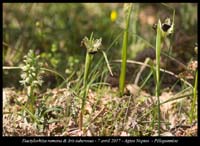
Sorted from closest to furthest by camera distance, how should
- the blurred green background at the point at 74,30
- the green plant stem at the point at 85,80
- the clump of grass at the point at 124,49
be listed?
the green plant stem at the point at 85,80 < the clump of grass at the point at 124,49 < the blurred green background at the point at 74,30

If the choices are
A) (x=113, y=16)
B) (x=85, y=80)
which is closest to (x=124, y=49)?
(x=85, y=80)

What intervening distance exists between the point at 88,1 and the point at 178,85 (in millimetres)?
1528

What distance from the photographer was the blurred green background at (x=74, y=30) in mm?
3725

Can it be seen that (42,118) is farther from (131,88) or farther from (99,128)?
(131,88)

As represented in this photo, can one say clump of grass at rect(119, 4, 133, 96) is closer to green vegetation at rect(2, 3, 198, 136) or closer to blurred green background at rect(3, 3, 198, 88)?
green vegetation at rect(2, 3, 198, 136)

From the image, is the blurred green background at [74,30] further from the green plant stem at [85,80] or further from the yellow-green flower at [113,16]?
the green plant stem at [85,80]

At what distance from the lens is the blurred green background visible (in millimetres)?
3725

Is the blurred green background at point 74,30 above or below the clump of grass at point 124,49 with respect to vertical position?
above

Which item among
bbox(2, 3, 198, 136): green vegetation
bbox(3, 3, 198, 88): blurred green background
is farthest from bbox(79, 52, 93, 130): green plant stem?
bbox(3, 3, 198, 88): blurred green background

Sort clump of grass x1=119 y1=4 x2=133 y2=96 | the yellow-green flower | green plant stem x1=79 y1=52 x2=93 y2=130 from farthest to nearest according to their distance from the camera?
1. the yellow-green flower
2. clump of grass x1=119 y1=4 x2=133 y2=96
3. green plant stem x1=79 y1=52 x2=93 y2=130

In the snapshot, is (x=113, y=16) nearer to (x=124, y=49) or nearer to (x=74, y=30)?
(x=74, y=30)

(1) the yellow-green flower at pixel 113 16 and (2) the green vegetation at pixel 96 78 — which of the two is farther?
(1) the yellow-green flower at pixel 113 16

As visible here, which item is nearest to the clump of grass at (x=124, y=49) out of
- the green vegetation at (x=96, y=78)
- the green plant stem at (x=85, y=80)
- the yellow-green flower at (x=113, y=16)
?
the green vegetation at (x=96, y=78)

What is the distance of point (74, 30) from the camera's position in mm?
4273
